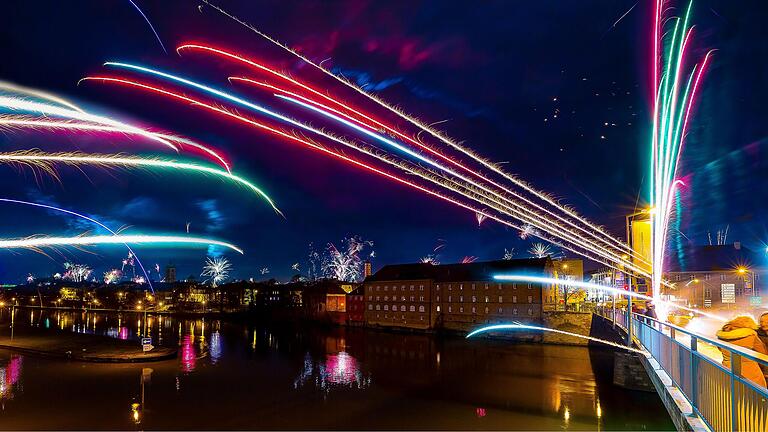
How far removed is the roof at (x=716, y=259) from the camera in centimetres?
5389

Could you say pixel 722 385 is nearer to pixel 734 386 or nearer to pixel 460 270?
pixel 734 386

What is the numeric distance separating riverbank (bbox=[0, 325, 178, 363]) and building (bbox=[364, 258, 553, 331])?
3851 cm

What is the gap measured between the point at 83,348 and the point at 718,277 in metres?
68.6

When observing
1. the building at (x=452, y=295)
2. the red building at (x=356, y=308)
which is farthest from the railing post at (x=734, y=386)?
the red building at (x=356, y=308)

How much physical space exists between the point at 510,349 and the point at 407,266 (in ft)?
111

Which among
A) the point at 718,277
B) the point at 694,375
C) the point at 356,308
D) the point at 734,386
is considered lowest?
the point at 356,308

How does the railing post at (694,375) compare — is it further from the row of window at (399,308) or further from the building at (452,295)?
the row of window at (399,308)

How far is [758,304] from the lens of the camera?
1490 inches

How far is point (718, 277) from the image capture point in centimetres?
5362

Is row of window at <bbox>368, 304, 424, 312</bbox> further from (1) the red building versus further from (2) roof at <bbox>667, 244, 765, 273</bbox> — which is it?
(2) roof at <bbox>667, 244, 765, 273</bbox>

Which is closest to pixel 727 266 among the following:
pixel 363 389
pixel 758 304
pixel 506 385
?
pixel 758 304

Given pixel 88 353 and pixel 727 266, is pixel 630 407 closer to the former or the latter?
pixel 727 266

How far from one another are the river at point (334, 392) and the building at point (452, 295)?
38.2 feet

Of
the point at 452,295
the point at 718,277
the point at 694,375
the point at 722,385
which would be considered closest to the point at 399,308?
the point at 452,295
